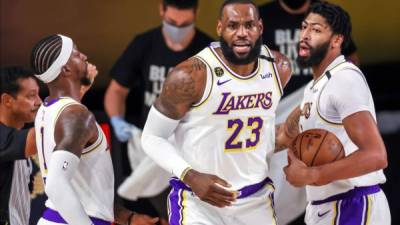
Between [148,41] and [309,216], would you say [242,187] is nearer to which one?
[309,216]

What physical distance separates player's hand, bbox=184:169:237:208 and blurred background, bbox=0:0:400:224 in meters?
2.78

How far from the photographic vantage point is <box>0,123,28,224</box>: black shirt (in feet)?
15.8

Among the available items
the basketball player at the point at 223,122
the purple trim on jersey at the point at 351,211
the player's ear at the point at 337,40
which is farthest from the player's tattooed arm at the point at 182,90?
the purple trim on jersey at the point at 351,211

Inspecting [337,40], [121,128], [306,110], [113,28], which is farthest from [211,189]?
[113,28]

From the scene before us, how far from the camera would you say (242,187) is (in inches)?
185

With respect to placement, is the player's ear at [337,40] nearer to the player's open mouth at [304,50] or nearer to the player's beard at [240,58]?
the player's open mouth at [304,50]

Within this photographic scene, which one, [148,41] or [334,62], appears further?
[148,41]

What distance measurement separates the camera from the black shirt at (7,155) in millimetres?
4824

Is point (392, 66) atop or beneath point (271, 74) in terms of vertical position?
beneath

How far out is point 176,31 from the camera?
672cm

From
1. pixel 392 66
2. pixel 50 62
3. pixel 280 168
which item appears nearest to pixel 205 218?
pixel 50 62

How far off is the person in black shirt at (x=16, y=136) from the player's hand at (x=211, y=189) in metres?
0.94

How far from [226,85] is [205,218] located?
66 cm

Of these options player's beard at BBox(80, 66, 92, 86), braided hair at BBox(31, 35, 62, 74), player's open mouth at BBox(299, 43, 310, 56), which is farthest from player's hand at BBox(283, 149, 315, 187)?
braided hair at BBox(31, 35, 62, 74)
